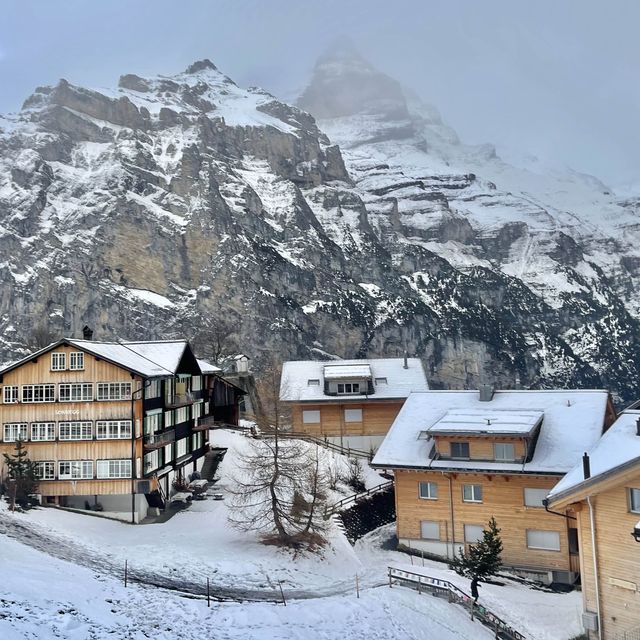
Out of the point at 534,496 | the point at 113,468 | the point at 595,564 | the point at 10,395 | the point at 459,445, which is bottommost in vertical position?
the point at 595,564

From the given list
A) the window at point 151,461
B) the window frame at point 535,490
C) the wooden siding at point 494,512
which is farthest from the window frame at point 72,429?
the window frame at point 535,490

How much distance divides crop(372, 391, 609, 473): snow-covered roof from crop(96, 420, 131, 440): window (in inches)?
620

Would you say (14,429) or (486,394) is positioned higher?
(486,394)

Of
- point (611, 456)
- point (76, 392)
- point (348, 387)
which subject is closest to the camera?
point (611, 456)

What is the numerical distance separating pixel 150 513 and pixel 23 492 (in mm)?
7825

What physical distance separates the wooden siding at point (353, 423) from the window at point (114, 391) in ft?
89.8

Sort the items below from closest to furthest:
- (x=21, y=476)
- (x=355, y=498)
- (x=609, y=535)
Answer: (x=609, y=535) → (x=21, y=476) → (x=355, y=498)

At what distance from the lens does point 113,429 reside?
4059 cm

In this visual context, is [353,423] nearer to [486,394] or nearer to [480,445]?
[486,394]

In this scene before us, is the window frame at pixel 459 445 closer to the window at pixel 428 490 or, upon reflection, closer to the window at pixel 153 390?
the window at pixel 428 490

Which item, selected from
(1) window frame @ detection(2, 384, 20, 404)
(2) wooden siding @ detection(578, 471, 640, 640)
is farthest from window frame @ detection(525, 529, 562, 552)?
(1) window frame @ detection(2, 384, 20, 404)

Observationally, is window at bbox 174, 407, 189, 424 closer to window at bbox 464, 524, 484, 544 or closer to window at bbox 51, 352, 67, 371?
window at bbox 51, 352, 67, 371

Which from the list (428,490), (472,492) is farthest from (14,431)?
(472,492)

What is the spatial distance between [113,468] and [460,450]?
21.8 meters
